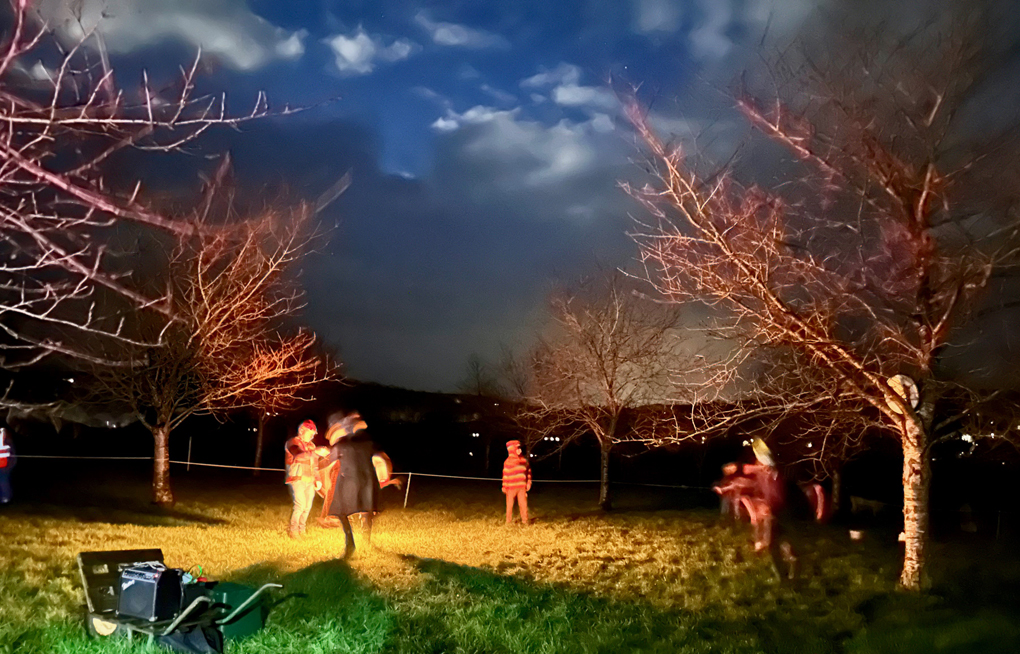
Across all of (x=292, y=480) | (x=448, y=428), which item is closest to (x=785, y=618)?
(x=292, y=480)

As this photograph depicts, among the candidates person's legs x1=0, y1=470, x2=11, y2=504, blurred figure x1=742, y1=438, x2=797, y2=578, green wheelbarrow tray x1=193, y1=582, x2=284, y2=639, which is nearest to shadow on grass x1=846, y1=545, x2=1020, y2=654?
blurred figure x1=742, y1=438, x2=797, y2=578

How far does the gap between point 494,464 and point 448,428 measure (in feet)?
28.5

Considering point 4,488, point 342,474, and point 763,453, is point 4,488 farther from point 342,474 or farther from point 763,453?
point 763,453

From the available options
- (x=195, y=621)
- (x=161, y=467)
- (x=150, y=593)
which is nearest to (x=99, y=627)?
(x=150, y=593)

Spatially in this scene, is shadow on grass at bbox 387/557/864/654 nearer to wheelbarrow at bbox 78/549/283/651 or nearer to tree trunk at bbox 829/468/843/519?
wheelbarrow at bbox 78/549/283/651

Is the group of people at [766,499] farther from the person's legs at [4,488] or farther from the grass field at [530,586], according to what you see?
the person's legs at [4,488]

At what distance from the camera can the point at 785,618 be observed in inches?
319

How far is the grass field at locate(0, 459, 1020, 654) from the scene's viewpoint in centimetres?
667

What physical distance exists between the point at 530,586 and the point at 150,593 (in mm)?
4390

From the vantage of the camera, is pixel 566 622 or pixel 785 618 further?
pixel 785 618

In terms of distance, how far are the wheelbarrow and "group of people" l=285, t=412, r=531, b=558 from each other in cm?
373

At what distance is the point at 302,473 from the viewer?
12.2 meters

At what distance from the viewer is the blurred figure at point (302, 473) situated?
12.2 metres

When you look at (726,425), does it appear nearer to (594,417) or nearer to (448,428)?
(594,417)
